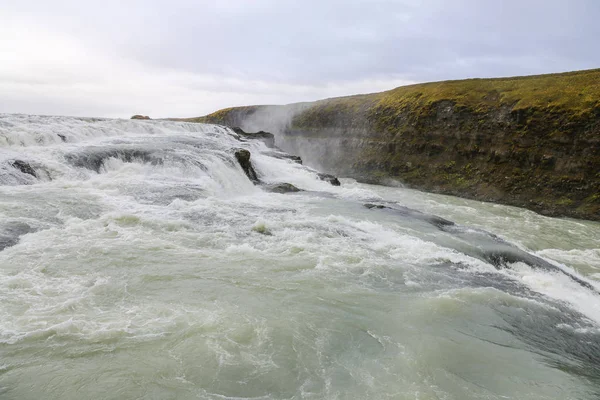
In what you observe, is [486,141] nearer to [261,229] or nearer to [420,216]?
[420,216]

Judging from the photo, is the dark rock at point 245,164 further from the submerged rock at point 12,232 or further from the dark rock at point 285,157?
the submerged rock at point 12,232

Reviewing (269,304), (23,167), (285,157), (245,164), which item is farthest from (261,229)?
A: (285,157)

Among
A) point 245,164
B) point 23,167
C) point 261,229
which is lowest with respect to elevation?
point 261,229

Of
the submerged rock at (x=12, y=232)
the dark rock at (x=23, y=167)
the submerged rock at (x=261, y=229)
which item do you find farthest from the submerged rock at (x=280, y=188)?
the submerged rock at (x=12, y=232)

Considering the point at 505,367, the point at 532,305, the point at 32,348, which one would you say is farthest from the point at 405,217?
the point at 32,348

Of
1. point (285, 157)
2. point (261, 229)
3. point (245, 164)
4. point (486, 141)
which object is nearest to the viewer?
point (261, 229)

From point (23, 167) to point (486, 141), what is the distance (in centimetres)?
2500

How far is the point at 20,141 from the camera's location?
646 inches

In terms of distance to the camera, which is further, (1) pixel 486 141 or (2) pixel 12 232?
(1) pixel 486 141

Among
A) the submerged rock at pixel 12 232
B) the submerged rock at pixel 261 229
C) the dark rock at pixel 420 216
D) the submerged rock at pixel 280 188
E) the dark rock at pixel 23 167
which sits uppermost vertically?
the dark rock at pixel 23 167

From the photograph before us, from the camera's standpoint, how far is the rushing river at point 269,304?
433cm

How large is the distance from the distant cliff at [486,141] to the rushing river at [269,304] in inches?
397

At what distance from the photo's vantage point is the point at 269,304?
6.12 metres

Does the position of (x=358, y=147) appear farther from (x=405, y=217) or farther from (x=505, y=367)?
(x=505, y=367)
